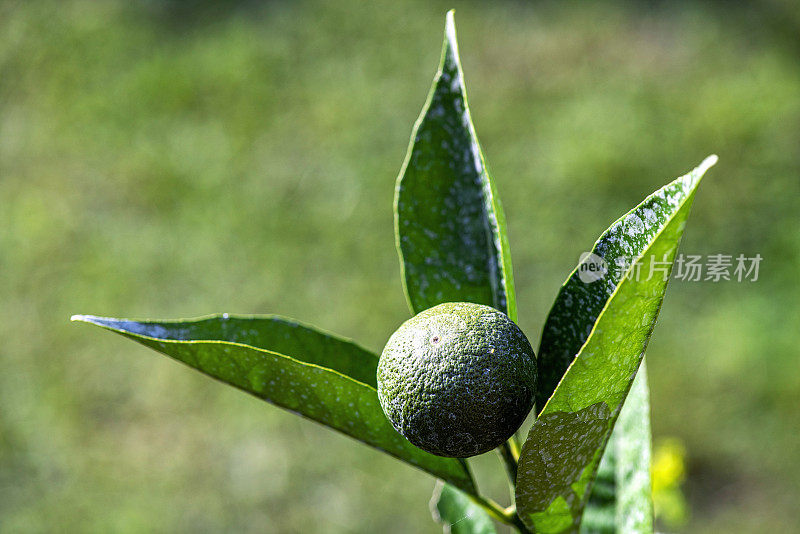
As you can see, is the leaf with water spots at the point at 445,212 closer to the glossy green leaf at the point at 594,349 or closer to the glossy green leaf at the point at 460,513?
the glossy green leaf at the point at 594,349

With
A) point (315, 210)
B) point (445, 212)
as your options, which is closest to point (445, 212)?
point (445, 212)

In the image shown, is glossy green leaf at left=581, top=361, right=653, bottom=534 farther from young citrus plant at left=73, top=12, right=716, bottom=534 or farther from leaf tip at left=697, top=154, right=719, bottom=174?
leaf tip at left=697, top=154, right=719, bottom=174

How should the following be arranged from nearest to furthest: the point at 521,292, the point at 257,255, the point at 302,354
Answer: the point at 302,354
the point at 521,292
the point at 257,255

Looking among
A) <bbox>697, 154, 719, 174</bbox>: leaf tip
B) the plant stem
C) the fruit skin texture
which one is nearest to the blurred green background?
the plant stem

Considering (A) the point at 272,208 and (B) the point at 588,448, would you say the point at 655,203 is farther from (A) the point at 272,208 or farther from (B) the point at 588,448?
(A) the point at 272,208

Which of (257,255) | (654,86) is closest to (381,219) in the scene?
(257,255)

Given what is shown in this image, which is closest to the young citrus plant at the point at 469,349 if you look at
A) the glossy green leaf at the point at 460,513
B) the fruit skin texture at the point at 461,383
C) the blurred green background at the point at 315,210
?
the fruit skin texture at the point at 461,383
